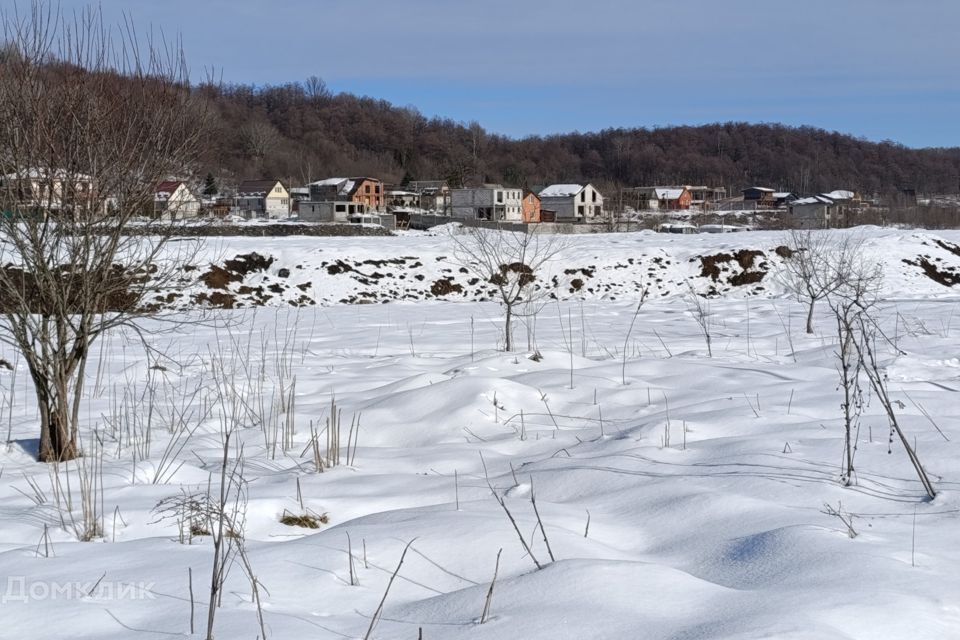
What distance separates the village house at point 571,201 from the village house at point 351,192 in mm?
17718

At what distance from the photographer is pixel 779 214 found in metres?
86.6

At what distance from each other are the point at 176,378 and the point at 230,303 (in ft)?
41.0

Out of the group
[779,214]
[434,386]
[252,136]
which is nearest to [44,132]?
[434,386]

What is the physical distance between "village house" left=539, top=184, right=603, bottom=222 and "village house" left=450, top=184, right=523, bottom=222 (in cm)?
758

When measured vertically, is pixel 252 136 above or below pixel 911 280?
above

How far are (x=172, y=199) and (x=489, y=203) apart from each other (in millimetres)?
66514

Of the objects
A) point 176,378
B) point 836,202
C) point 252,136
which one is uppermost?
point 252,136

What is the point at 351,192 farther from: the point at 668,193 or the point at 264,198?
the point at 668,193

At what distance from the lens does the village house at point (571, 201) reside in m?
80.0

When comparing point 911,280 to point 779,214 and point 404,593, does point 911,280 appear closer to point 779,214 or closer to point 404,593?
point 404,593

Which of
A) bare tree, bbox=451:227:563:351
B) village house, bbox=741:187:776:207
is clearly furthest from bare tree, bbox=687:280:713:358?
village house, bbox=741:187:776:207

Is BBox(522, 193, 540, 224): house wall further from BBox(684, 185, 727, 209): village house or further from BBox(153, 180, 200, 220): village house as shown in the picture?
BBox(153, 180, 200, 220): village house

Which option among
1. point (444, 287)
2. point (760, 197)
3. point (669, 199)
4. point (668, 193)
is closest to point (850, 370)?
point (444, 287)

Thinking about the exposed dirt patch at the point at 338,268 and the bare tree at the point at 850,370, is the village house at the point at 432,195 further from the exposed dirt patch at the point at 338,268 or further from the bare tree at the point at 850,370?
the bare tree at the point at 850,370
